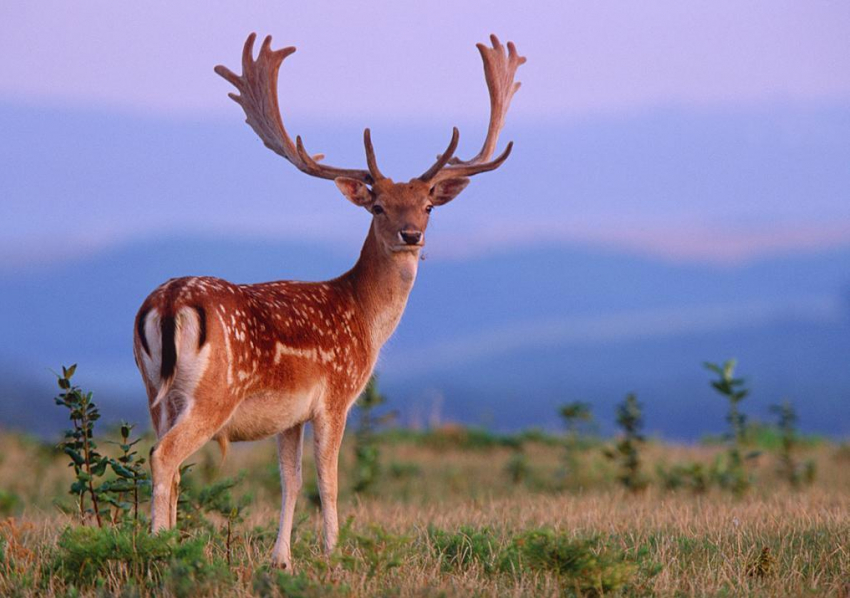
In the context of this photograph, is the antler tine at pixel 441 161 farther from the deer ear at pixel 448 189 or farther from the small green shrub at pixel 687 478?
the small green shrub at pixel 687 478

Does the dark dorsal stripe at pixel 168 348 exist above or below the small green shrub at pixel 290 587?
above

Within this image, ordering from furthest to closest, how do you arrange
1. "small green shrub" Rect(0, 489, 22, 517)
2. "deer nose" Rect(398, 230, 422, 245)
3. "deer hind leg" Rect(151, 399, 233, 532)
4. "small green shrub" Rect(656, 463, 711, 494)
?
1. "small green shrub" Rect(656, 463, 711, 494)
2. "small green shrub" Rect(0, 489, 22, 517)
3. "deer nose" Rect(398, 230, 422, 245)
4. "deer hind leg" Rect(151, 399, 233, 532)

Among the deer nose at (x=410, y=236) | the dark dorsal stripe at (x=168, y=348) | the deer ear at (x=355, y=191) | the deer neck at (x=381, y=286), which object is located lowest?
the dark dorsal stripe at (x=168, y=348)

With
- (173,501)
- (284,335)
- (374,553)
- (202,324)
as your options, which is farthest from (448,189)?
(374,553)

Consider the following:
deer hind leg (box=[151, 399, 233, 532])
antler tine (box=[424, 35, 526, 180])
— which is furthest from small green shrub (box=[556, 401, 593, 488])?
deer hind leg (box=[151, 399, 233, 532])

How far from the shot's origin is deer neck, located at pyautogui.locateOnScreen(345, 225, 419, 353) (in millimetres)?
7637

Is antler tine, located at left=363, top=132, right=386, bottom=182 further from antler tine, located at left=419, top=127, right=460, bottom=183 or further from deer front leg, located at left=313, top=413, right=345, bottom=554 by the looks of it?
deer front leg, located at left=313, top=413, right=345, bottom=554

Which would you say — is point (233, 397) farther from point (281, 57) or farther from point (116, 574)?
point (281, 57)

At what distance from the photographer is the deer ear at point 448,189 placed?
8.00 meters

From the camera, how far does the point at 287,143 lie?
824cm

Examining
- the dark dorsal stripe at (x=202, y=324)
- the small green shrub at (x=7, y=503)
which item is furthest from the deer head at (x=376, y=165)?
the small green shrub at (x=7, y=503)

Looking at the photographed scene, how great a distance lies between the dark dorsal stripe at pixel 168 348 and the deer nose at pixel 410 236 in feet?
6.10

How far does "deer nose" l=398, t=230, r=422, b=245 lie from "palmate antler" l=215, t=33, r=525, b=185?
628 mm

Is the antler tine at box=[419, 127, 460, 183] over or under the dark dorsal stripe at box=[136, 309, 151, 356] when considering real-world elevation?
over
